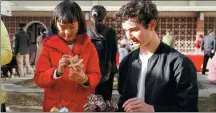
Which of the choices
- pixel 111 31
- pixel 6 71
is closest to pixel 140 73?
pixel 111 31

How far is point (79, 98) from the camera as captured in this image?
2.03 m

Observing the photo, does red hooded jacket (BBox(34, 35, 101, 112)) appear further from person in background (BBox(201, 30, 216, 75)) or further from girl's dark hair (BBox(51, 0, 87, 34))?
person in background (BBox(201, 30, 216, 75))

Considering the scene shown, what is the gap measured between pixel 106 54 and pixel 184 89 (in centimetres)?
187

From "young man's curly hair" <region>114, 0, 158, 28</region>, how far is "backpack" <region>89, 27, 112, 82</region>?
4.94ft

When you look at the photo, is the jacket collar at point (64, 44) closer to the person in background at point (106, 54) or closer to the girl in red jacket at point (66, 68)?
the girl in red jacket at point (66, 68)

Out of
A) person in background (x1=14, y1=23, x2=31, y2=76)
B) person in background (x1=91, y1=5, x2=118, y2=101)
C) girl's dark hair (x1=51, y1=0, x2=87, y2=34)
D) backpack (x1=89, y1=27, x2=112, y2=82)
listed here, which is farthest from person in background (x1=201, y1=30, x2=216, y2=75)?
girl's dark hair (x1=51, y1=0, x2=87, y2=34)

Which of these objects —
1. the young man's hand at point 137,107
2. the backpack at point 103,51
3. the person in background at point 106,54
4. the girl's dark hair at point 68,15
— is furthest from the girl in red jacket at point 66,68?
the person in background at point 106,54

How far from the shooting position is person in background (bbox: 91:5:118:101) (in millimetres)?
3363

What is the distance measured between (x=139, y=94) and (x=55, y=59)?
60 centimetres

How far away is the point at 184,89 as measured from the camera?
1.53 m

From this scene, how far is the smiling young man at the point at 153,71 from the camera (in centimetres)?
153

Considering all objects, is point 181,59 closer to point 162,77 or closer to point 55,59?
point 162,77

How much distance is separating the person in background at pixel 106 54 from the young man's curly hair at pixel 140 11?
162cm

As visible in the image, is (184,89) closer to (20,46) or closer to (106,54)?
(106,54)
